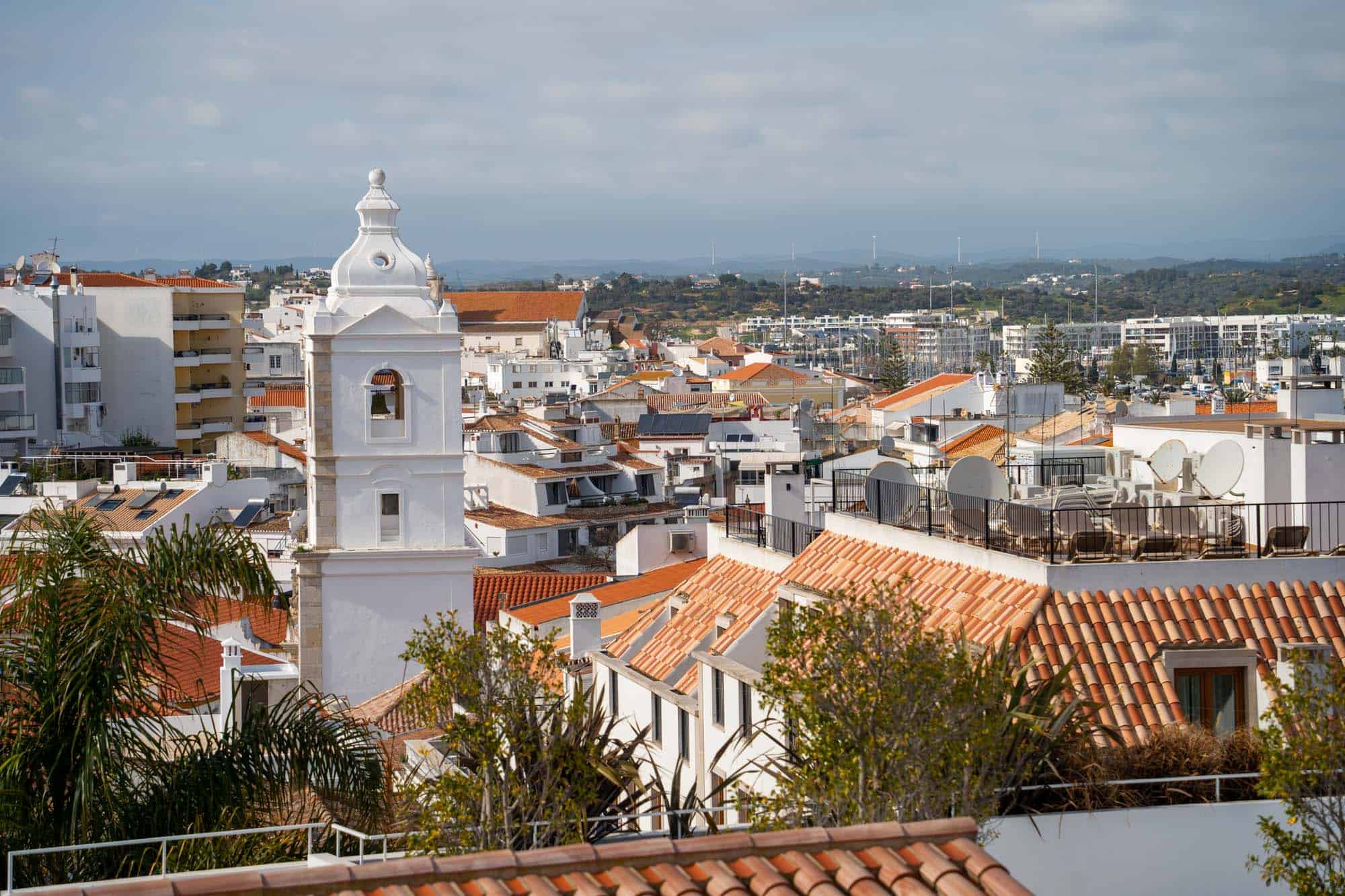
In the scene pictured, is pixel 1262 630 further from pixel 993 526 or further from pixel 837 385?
pixel 837 385

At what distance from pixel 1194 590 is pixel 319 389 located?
1957cm

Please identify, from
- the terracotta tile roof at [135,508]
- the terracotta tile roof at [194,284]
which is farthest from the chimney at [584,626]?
the terracotta tile roof at [194,284]

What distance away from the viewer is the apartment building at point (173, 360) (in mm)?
75188

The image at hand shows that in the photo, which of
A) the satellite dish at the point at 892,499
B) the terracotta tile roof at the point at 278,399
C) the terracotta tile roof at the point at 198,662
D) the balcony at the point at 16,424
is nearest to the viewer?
the satellite dish at the point at 892,499

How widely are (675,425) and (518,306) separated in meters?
107

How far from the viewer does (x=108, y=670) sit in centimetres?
1084

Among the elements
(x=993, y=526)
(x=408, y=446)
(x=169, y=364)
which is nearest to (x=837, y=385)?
(x=169, y=364)

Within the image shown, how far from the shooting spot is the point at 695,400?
94875mm

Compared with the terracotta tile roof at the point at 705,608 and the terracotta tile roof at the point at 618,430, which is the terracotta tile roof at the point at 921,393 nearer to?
the terracotta tile roof at the point at 618,430

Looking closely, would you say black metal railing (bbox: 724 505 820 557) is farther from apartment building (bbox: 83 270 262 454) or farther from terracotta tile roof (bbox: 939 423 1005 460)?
apartment building (bbox: 83 270 262 454)

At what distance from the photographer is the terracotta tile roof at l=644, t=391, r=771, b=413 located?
90875mm

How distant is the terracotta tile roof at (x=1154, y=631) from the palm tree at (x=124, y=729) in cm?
472

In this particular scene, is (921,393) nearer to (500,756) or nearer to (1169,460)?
(1169,460)

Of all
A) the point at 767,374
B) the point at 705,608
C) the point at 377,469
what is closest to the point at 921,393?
the point at 767,374
